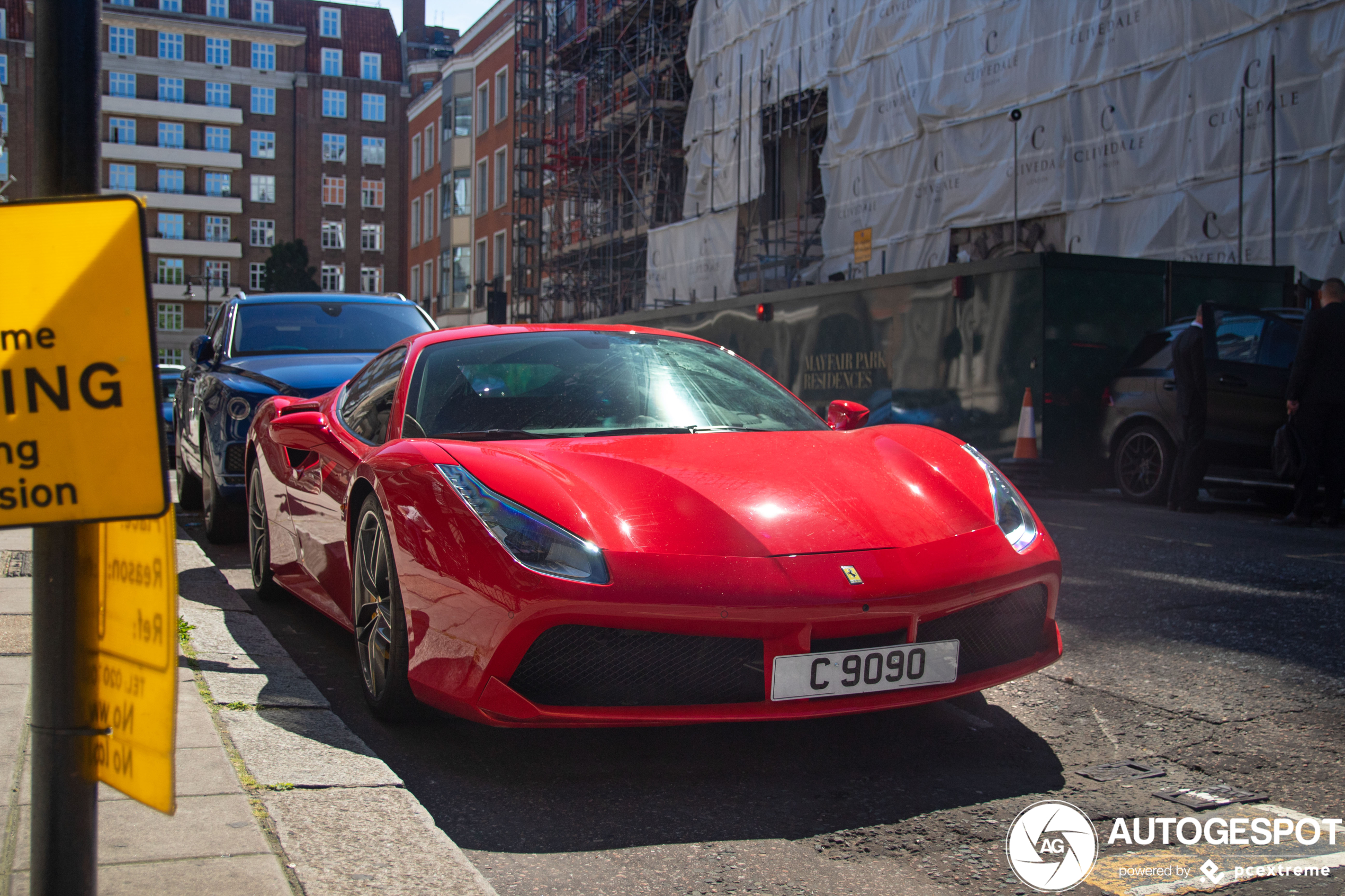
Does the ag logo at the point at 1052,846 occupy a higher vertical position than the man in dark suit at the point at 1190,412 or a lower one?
lower

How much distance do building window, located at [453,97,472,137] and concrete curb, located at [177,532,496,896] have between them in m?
51.7

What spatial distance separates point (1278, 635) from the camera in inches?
187

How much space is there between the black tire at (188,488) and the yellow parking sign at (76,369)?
→ 8.06 metres

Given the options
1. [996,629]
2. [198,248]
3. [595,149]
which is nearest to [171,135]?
[198,248]

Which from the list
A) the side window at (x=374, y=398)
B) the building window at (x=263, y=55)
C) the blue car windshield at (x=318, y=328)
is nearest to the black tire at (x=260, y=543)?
the side window at (x=374, y=398)

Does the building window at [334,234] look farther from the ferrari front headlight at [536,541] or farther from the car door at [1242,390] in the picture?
the ferrari front headlight at [536,541]

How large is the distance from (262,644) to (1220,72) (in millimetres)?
15090

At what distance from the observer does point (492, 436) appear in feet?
12.8

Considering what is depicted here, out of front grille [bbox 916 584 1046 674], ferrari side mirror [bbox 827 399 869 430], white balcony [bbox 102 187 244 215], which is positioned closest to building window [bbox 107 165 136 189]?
white balcony [bbox 102 187 244 215]

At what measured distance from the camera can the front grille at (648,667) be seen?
3002 mm

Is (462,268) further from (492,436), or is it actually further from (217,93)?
(492,436)

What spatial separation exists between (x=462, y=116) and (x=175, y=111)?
25.0 metres

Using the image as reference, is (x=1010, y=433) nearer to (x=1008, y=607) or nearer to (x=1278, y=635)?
(x=1278, y=635)

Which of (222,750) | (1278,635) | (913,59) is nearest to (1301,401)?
(1278,635)
